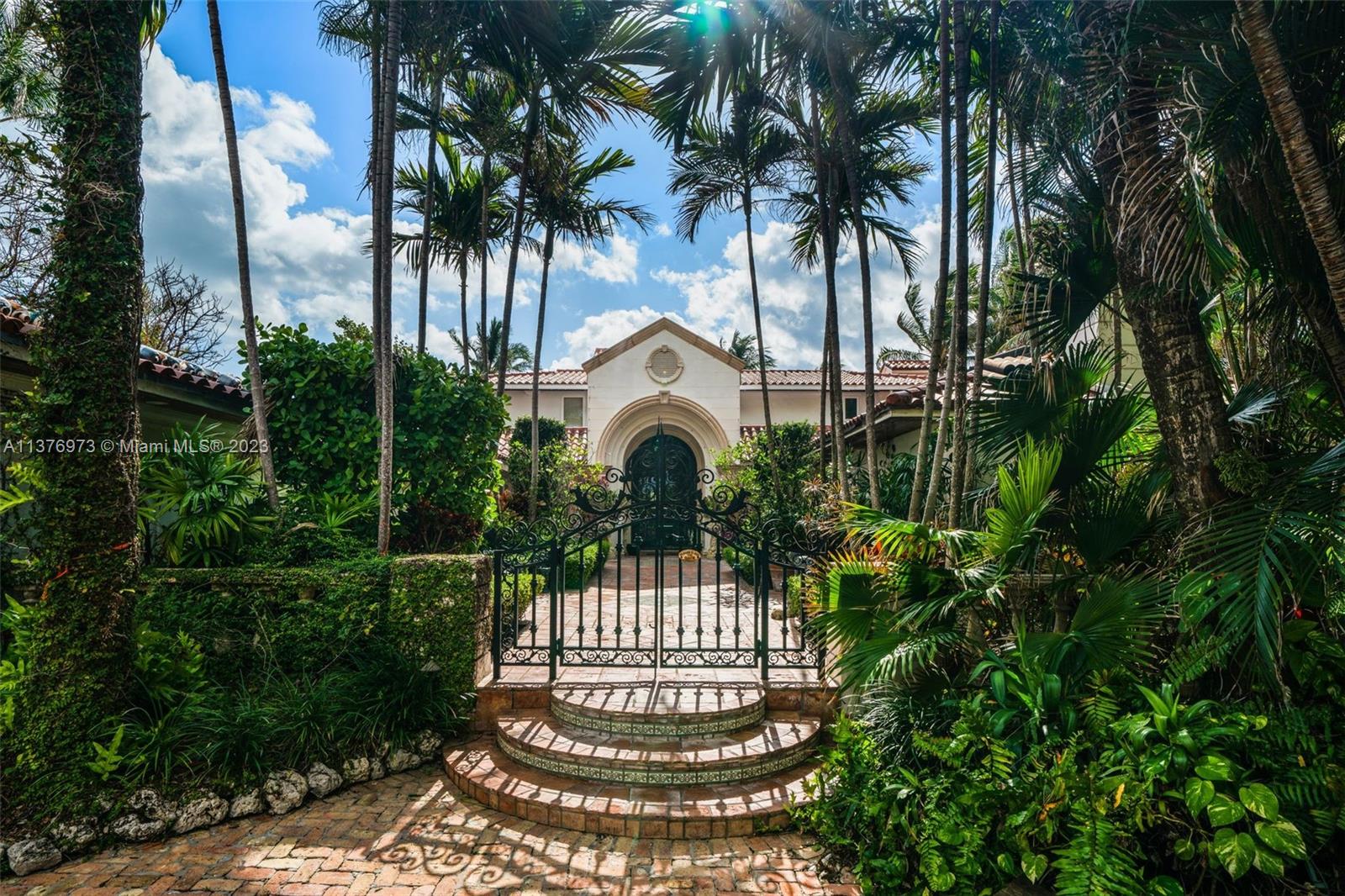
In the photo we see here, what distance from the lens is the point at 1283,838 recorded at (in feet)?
8.07

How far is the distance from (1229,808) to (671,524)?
4.10 meters

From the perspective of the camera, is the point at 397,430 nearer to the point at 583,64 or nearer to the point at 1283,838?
the point at 583,64

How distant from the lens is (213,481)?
216 inches

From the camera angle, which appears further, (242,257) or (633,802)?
(242,257)

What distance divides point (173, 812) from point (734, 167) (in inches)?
401

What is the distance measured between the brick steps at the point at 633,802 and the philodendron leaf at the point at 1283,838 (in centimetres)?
222

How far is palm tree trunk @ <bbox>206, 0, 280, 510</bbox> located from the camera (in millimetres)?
5832

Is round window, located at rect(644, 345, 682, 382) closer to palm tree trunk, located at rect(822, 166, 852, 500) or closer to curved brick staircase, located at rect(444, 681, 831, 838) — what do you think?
palm tree trunk, located at rect(822, 166, 852, 500)

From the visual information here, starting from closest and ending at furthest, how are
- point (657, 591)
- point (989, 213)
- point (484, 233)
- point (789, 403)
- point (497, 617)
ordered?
1. point (989, 213)
2. point (497, 617)
3. point (657, 591)
4. point (484, 233)
5. point (789, 403)

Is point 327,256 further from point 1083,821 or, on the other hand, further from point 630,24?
point 1083,821

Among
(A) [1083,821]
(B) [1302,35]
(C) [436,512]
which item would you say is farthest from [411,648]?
(B) [1302,35]

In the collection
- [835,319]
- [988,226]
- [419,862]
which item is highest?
[835,319]

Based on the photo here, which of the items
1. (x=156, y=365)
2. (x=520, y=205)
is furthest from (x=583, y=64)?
(x=156, y=365)

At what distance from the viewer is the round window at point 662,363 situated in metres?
18.1
